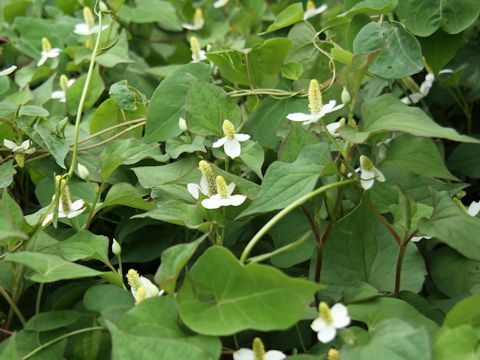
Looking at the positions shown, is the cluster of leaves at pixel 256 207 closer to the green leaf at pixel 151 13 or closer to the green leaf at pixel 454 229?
the green leaf at pixel 454 229

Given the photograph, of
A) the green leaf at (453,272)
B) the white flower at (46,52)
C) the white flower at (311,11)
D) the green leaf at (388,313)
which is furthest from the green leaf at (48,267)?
the white flower at (311,11)

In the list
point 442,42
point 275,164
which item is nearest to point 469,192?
point 442,42

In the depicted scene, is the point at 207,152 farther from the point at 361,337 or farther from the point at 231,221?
the point at 361,337

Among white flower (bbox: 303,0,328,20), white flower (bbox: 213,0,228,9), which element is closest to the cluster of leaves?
white flower (bbox: 303,0,328,20)

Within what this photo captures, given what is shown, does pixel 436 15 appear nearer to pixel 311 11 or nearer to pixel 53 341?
pixel 311 11

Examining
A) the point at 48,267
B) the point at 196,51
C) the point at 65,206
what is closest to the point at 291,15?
the point at 196,51

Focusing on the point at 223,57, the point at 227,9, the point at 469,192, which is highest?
the point at 223,57
